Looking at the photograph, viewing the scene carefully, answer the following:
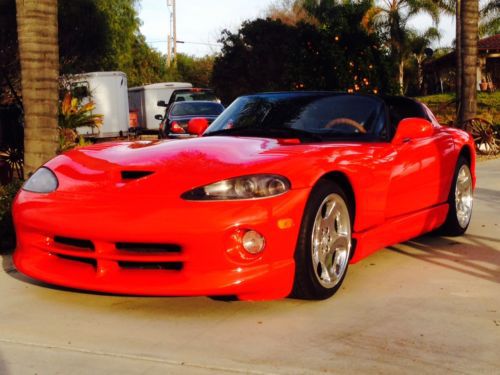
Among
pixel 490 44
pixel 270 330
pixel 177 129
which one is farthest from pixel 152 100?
pixel 270 330

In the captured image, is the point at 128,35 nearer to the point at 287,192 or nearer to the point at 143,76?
the point at 143,76

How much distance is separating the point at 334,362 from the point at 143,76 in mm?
57766

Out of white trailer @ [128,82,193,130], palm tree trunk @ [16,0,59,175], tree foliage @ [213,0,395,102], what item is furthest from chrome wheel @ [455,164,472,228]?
white trailer @ [128,82,193,130]

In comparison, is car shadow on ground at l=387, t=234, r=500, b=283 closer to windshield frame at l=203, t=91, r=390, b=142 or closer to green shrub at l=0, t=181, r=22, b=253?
windshield frame at l=203, t=91, r=390, b=142

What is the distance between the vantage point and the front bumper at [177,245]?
13.6ft

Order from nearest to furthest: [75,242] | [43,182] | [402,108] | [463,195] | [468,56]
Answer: [75,242] → [43,182] → [402,108] → [463,195] → [468,56]

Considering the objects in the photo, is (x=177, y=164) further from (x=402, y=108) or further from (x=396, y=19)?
(x=396, y=19)

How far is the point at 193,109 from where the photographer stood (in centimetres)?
2086

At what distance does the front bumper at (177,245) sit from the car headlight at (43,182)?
275 millimetres

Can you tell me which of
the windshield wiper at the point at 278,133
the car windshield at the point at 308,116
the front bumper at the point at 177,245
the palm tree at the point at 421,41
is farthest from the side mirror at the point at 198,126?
the palm tree at the point at 421,41

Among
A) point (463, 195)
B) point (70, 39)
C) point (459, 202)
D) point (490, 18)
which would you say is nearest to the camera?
point (459, 202)

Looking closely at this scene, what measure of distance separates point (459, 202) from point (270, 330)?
129 inches

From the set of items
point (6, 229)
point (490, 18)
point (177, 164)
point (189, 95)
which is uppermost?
point (490, 18)

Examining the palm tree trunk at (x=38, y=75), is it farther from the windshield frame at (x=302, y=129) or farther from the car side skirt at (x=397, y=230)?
the car side skirt at (x=397, y=230)
